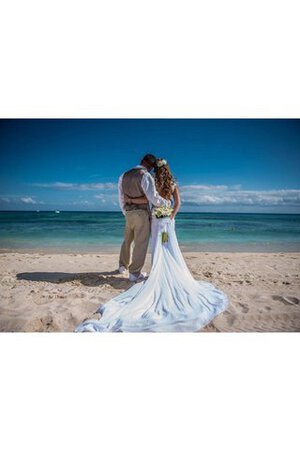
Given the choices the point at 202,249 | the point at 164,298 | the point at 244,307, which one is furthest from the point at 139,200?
the point at 202,249

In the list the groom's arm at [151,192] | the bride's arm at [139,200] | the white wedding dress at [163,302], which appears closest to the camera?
the white wedding dress at [163,302]

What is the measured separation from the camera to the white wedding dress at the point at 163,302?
3141mm

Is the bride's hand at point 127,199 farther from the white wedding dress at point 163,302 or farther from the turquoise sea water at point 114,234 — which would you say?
the turquoise sea water at point 114,234

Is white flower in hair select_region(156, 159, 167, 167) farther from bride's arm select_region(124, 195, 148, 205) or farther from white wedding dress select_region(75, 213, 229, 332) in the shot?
white wedding dress select_region(75, 213, 229, 332)

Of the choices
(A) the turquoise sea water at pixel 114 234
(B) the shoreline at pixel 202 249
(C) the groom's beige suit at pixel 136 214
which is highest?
(C) the groom's beige suit at pixel 136 214

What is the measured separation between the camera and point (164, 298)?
11.2ft

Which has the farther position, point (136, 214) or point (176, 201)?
point (136, 214)

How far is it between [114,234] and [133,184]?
22.4 ft

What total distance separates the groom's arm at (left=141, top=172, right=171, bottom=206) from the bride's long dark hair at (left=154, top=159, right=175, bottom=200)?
65 mm

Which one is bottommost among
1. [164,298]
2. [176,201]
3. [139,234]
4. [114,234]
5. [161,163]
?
[164,298]

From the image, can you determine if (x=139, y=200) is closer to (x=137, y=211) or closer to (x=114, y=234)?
(x=137, y=211)

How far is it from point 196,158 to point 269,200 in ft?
4.41

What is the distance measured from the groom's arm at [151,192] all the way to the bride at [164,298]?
2.8 inches

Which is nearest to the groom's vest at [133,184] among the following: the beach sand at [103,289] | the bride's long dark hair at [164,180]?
the bride's long dark hair at [164,180]
